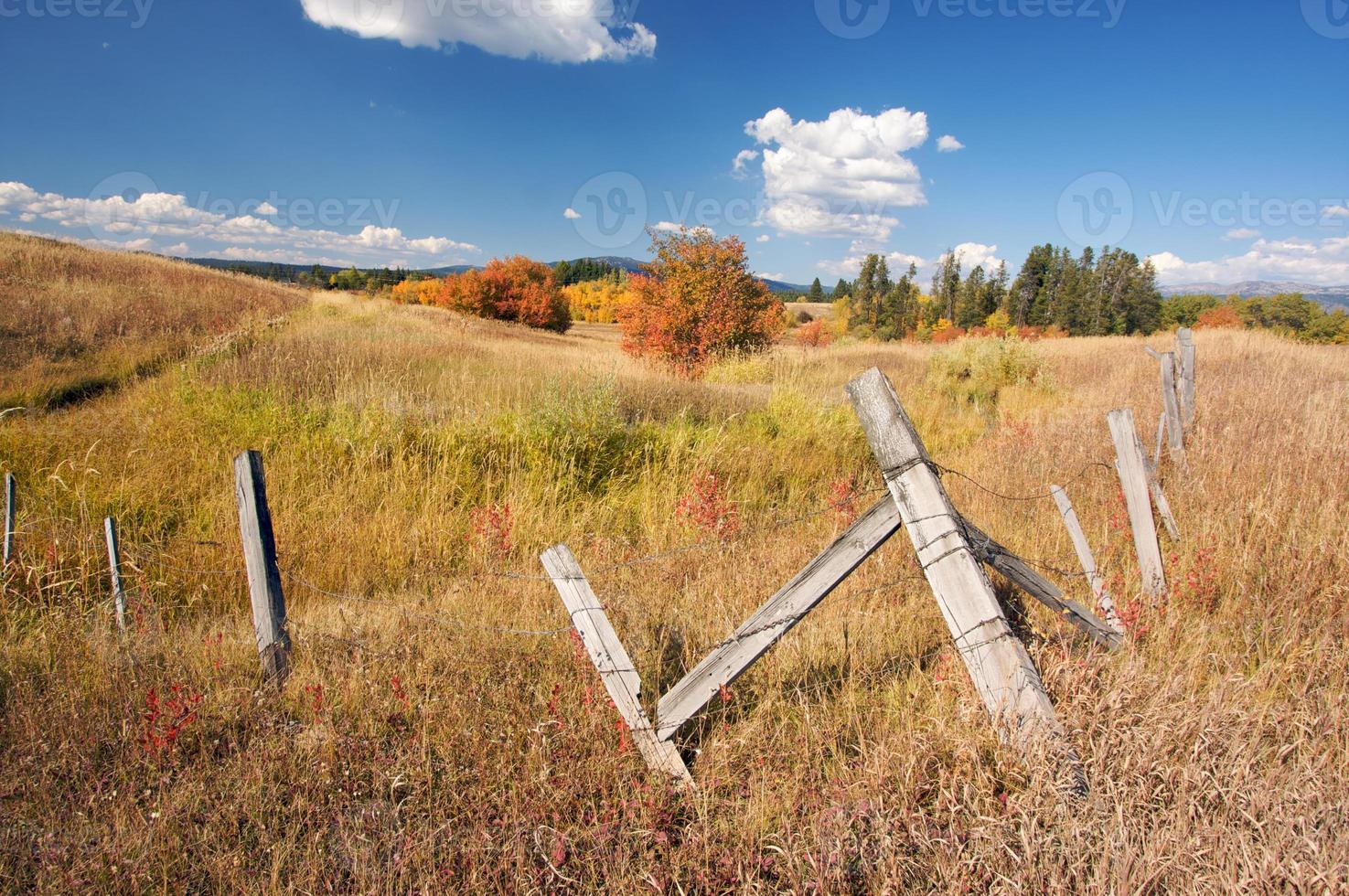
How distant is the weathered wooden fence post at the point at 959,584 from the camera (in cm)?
196

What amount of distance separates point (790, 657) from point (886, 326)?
77448 millimetres

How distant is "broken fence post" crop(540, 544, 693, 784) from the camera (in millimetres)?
2273

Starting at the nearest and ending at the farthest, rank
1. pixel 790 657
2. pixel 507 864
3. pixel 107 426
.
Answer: pixel 507 864 → pixel 790 657 → pixel 107 426

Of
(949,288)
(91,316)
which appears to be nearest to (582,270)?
(949,288)

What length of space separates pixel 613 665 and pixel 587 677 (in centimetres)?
63

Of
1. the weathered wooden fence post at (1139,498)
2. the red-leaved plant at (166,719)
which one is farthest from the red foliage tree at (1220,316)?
the red-leaved plant at (166,719)

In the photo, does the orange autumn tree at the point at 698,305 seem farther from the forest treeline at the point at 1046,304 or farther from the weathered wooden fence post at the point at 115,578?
the forest treeline at the point at 1046,304

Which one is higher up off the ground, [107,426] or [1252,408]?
[1252,408]

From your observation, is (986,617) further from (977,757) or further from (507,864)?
(507,864)

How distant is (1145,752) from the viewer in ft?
6.83

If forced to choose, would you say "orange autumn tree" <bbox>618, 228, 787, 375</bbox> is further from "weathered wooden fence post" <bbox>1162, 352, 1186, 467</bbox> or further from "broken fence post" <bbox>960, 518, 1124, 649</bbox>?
"broken fence post" <bbox>960, 518, 1124, 649</bbox>

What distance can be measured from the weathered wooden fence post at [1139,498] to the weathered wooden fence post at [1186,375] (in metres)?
3.73

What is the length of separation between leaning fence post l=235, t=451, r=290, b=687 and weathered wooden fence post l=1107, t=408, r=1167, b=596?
478 centimetres

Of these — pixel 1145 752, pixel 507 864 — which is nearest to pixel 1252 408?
pixel 1145 752
